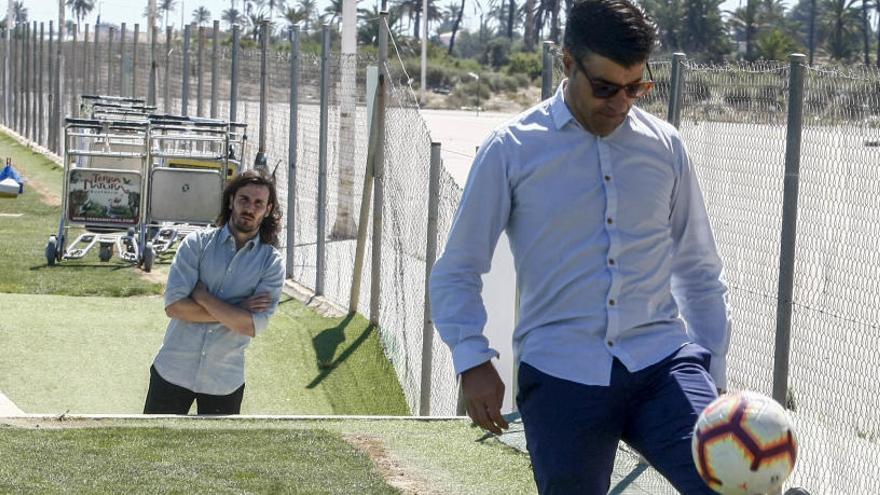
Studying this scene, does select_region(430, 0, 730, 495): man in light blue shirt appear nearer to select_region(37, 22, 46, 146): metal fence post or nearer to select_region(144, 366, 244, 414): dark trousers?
select_region(144, 366, 244, 414): dark trousers

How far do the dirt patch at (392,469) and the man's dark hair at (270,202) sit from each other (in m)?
1.05

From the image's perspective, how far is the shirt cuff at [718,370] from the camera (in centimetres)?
→ 413

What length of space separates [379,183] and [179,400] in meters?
5.06

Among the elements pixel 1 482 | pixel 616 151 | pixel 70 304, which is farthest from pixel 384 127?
A: pixel 616 151

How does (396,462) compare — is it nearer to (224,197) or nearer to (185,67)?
(224,197)

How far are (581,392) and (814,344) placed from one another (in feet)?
A: 7.01

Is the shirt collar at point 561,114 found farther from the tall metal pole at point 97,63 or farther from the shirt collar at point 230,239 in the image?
the tall metal pole at point 97,63

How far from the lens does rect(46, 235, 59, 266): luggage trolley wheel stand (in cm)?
1576

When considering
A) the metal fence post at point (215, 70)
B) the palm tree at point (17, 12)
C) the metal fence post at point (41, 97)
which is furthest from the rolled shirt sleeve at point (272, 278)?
the palm tree at point (17, 12)

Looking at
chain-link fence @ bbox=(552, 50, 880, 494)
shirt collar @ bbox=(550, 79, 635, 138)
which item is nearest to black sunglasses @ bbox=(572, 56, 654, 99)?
shirt collar @ bbox=(550, 79, 635, 138)

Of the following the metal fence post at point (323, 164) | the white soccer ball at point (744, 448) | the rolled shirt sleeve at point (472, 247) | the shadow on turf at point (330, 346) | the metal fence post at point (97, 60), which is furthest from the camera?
the metal fence post at point (97, 60)

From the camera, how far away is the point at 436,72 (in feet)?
289

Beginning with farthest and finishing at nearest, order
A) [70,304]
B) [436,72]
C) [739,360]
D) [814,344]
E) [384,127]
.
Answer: [436,72], [70,304], [384,127], [739,360], [814,344]

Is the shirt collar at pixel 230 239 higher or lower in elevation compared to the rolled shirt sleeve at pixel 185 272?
higher
